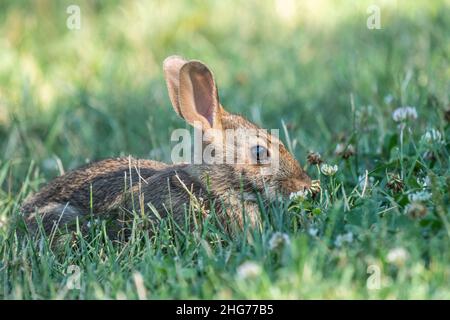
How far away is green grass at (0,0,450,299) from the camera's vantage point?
385 centimetres

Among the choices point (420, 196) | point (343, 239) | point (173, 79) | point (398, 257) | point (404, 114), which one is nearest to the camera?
point (398, 257)

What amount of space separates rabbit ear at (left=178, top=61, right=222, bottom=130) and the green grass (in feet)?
2.25

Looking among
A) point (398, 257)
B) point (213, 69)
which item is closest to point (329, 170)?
point (398, 257)

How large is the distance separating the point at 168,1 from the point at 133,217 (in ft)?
14.5

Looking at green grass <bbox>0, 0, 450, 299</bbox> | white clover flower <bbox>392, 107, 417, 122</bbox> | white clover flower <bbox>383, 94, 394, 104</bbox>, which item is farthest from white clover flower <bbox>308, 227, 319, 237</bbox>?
white clover flower <bbox>383, 94, 394, 104</bbox>

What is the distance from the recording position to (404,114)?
5605 mm

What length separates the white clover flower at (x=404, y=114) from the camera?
5.59m

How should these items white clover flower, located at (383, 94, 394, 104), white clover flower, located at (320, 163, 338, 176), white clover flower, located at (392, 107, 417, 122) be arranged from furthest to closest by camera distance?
white clover flower, located at (383, 94, 394, 104), white clover flower, located at (392, 107, 417, 122), white clover flower, located at (320, 163, 338, 176)

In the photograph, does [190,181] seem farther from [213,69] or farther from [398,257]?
[213,69]

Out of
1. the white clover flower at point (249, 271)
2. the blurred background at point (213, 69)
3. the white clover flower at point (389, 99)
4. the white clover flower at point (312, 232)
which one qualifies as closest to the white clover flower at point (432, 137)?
the blurred background at point (213, 69)

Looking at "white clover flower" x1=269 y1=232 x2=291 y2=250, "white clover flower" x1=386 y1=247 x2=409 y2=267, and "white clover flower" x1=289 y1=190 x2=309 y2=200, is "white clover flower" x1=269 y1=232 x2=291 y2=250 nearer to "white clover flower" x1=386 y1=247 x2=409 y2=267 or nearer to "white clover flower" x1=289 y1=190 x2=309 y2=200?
"white clover flower" x1=386 y1=247 x2=409 y2=267

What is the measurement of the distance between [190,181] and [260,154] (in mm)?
404

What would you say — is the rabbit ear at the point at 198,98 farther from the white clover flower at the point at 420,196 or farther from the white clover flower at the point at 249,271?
the white clover flower at the point at 249,271
